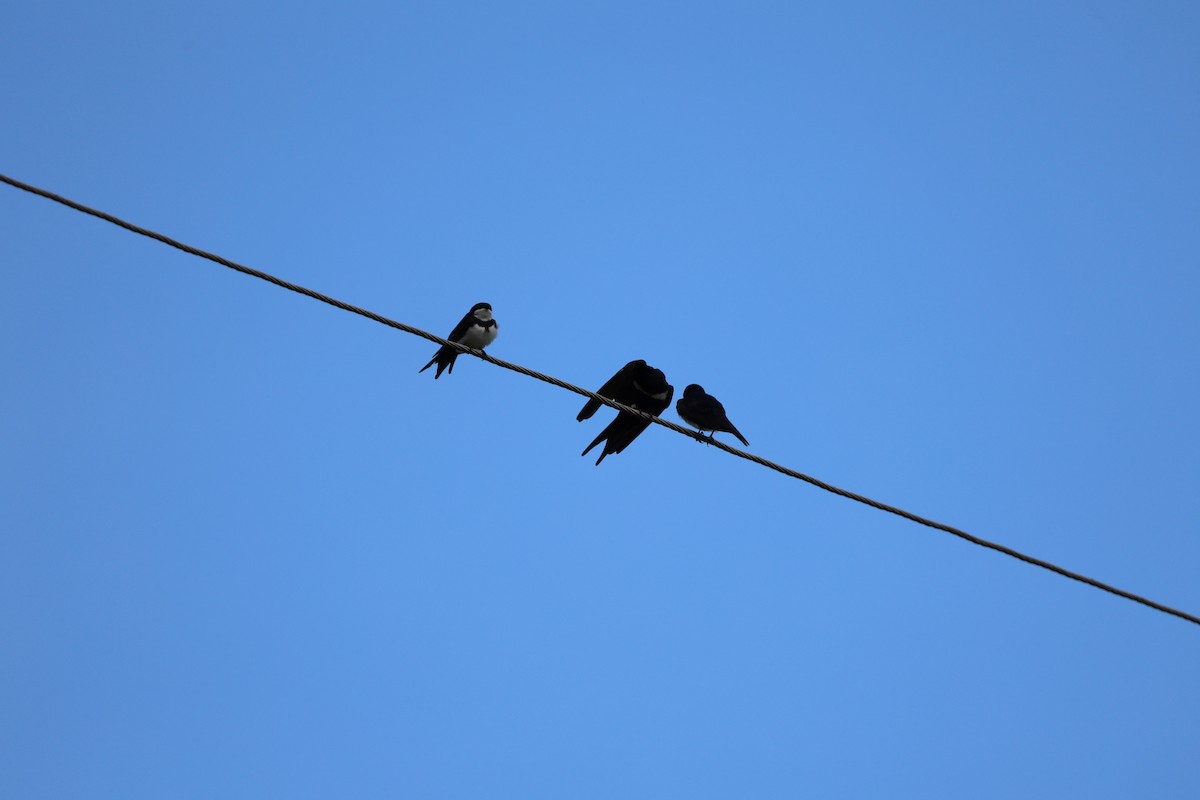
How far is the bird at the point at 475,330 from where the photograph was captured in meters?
9.93

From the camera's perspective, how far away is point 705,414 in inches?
332

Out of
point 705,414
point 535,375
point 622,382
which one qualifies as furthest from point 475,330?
point 535,375

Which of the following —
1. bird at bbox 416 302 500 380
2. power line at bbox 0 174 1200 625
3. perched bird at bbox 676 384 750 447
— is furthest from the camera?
bird at bbox 416 302 500 380

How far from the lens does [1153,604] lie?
14.0ft

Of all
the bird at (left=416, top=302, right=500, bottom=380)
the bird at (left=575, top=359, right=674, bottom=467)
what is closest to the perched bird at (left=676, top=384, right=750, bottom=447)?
the bird at (left=575, top=359, right=674, bottom=467)

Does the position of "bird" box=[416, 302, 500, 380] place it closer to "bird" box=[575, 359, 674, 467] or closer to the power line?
"bird" box=[575, 359, 674, 467]

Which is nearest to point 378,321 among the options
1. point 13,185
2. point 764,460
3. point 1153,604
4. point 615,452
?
point 13,185

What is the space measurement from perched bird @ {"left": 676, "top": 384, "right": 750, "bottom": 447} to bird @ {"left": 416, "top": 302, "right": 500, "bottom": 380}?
2042 millimetres

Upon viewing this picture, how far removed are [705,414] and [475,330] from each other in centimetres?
240

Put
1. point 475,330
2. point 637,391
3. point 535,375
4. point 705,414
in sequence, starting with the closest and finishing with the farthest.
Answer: point 535,375
point 705,414
point 637,391
point 475,330

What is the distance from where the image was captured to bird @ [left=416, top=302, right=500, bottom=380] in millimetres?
9930

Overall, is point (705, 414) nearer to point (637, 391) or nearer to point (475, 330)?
point (637, 391)

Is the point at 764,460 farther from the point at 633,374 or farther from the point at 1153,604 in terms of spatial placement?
the point at 633,374

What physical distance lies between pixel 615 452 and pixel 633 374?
25.5 inches
